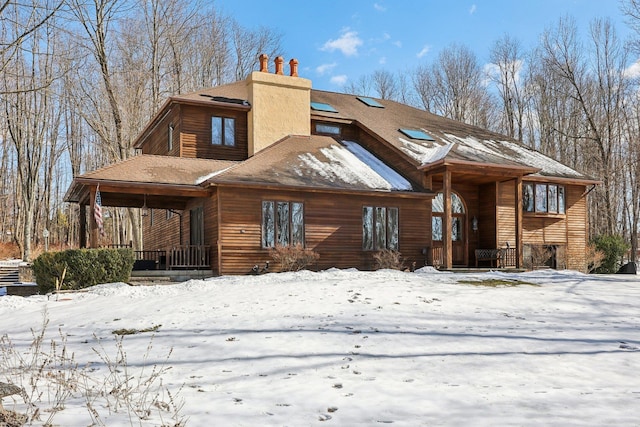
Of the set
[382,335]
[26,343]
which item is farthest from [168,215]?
[382,335]

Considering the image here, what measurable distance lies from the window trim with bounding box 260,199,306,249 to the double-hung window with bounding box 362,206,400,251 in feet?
7.95

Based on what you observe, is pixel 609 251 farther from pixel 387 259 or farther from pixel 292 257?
pixel 292 257

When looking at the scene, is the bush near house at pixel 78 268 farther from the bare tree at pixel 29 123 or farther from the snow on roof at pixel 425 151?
the bare tree at pixel 29 123

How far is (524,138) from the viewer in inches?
1678

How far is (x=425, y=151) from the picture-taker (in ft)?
69.7

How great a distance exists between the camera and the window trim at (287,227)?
17.7 m

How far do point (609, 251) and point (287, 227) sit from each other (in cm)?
1538

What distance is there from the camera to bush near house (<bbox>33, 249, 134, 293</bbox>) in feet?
45.6

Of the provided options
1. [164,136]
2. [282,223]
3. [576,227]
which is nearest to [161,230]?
[164,136]

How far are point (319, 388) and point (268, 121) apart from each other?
1665 centimetres

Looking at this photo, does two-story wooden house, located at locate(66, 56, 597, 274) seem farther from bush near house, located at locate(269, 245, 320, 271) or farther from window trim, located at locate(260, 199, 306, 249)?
bush near house, located at locate(269, 245, 320, 271)

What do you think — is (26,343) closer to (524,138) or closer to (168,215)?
(168,215)

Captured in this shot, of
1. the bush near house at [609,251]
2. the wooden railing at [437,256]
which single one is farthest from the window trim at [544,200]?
the wooden railing at [437,256]

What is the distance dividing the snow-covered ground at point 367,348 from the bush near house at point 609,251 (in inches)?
473
